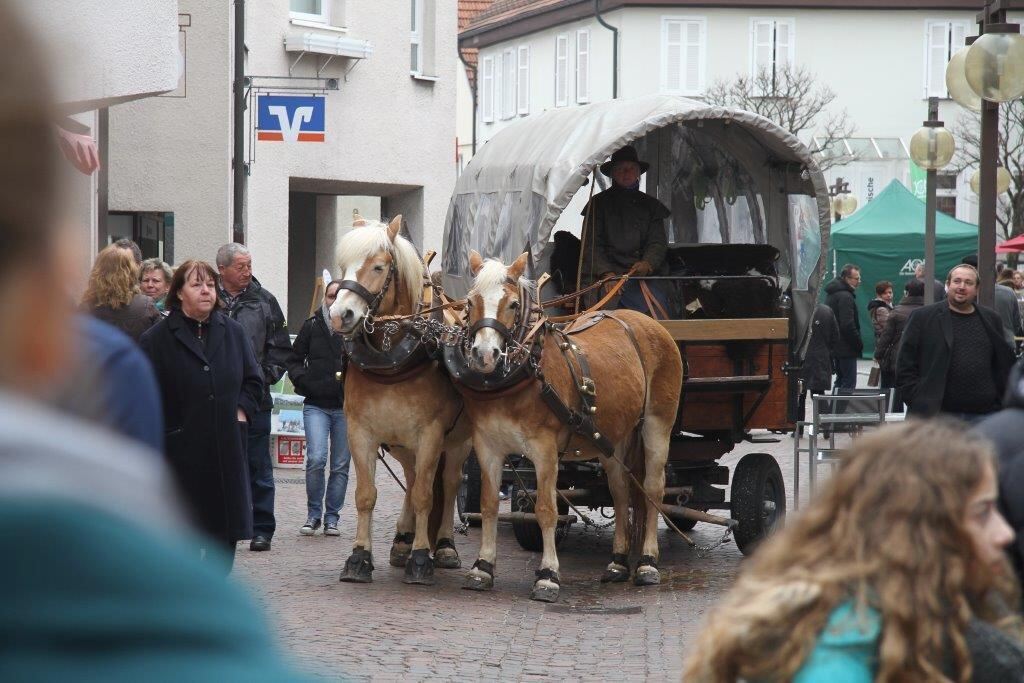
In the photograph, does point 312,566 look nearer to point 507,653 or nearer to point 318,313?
point 318,313

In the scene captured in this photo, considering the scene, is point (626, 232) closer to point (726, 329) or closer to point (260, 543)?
point (726, 329)

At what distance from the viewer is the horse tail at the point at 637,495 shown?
425 inches

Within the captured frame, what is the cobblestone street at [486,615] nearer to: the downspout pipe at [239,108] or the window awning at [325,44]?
the downspout pipe at [239,108]

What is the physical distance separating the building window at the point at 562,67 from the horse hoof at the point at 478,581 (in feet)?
144

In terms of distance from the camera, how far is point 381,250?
9867mm

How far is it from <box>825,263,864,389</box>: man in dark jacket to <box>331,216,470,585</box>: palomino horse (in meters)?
12.4

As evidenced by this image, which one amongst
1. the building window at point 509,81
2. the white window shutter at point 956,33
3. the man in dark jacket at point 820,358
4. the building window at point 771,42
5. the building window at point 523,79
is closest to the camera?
the man in dark jacket at point 820,358

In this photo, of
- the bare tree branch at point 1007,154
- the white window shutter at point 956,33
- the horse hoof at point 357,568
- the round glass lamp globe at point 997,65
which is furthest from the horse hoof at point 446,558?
the white window shutter at point 956,33

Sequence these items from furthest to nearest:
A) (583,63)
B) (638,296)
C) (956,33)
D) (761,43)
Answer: (583,63) < (761,43) < (956,33) < (638,296)

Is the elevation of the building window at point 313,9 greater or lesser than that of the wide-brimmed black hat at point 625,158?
greater

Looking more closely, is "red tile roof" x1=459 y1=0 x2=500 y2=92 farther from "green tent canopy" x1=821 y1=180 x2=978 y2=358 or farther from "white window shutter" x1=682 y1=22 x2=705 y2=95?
"green tent canopy" x1=821 y1=180 x2=978 y2=358

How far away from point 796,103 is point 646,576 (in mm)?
35144

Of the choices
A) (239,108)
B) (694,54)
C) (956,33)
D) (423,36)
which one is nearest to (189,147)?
(239,108)

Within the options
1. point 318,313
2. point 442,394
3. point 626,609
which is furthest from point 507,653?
point 318,313
